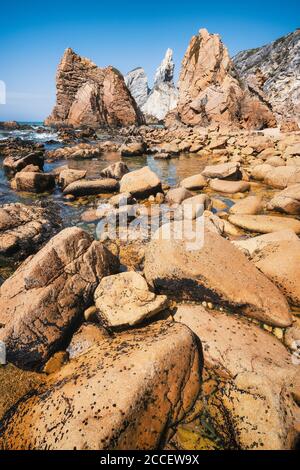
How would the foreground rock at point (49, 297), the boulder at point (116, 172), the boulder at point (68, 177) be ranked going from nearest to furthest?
the foreground rock at point (49, 297)
the boulder at point (68, 177)
the boulder at point (116, 172)

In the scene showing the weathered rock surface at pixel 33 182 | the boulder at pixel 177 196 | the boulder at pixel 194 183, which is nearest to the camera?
the boulder at pixel 177 196

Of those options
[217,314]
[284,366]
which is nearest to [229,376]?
[284,366]

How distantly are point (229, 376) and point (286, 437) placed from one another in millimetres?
727

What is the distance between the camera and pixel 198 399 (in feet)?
8.46

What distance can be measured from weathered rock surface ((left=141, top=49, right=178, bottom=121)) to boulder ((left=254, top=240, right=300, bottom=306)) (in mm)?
97500

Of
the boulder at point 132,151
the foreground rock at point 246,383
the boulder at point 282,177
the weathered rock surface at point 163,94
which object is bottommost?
the foreground rock at point 246,383

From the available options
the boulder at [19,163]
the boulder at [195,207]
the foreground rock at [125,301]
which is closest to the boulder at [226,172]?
the boulder at [195,207]

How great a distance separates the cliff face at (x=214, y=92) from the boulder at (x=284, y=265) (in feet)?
98.0

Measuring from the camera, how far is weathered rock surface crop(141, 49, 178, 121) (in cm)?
9788

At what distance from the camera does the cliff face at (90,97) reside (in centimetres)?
4438

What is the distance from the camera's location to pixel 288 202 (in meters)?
6.73

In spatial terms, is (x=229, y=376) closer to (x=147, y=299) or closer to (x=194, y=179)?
(x=147, y=299)

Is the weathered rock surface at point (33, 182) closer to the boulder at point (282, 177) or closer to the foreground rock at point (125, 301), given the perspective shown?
the foreground rock at point (125, 301)

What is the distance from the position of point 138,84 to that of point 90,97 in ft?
308
